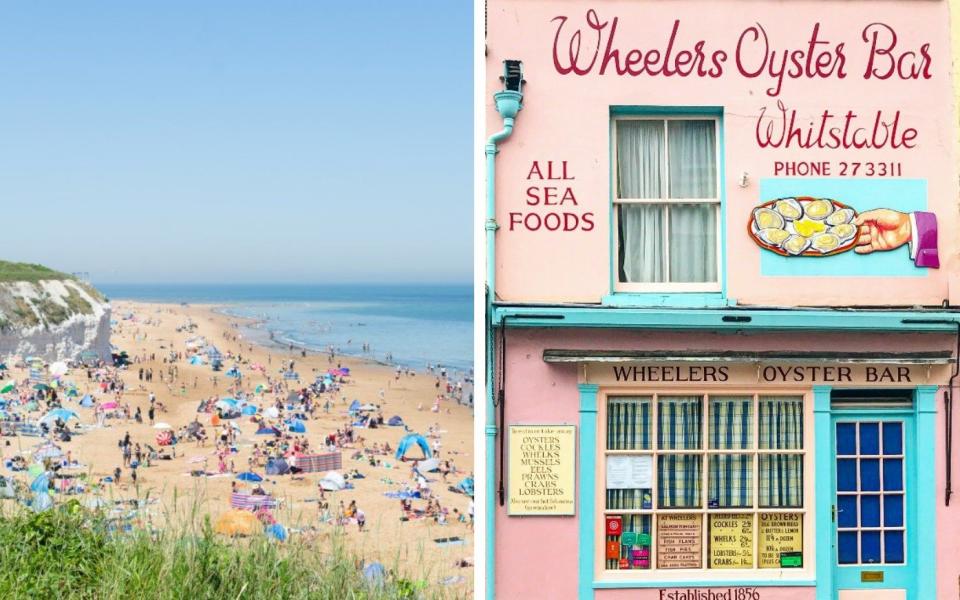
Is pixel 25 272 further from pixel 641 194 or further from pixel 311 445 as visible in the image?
pixel 641 194

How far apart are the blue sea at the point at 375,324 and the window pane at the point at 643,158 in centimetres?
4415

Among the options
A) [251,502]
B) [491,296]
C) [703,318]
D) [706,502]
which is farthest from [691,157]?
[251,502]

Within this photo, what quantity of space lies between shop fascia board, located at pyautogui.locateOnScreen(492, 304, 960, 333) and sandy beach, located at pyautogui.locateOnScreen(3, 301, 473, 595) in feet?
9.04

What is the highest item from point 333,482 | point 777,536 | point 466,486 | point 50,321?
point 50,321

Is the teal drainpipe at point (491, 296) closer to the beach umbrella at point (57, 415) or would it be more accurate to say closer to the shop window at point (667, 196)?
the shop window at point (667, 196)

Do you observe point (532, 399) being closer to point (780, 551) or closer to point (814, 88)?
point (780, 551)

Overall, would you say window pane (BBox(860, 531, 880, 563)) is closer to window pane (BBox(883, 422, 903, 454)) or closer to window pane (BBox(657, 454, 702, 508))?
window pane (BBox(883, 422, 903, 454))

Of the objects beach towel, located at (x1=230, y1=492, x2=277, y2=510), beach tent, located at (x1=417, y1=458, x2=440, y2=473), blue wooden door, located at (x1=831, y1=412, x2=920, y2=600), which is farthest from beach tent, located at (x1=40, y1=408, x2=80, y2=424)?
blue wooden door, located at (x1=831, y1=412, x2=920, y2=600)

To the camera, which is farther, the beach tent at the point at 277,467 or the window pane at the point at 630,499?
the beach tent at the point at 277,467

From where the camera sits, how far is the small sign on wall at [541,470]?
8.04 meters

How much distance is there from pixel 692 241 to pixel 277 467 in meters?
17.9

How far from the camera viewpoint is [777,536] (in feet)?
27.4

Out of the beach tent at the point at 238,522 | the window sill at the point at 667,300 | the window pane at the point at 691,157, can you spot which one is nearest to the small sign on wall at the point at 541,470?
the window sill at the point at 667,300

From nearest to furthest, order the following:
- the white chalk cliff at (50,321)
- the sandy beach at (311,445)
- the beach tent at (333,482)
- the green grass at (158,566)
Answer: the green grass at (158,566), the sandy beach at (311,445), the beach tent at (333,482), the white chalk cliff at (50,321)
